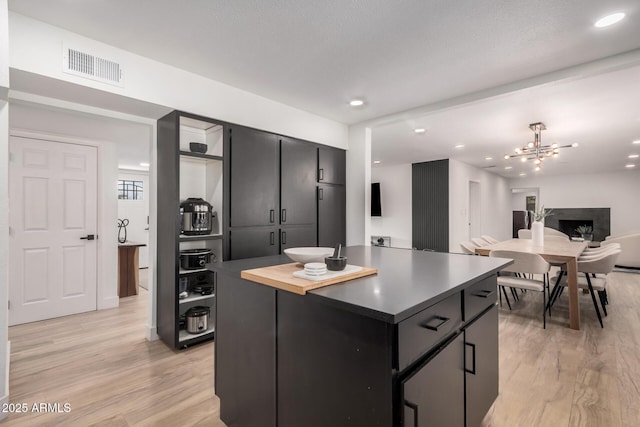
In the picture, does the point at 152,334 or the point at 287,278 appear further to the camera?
the point at 152,334

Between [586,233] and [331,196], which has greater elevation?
[331,196]

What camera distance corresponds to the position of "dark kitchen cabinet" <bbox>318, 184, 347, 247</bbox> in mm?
3961

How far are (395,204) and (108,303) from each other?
635cm

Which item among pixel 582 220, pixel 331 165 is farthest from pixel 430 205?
pixel 582 220

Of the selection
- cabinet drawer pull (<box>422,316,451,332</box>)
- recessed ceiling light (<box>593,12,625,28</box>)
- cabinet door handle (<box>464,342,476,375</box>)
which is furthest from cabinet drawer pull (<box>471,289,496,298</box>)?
recessed ceiling light (<box>593,12,625,28</box>)

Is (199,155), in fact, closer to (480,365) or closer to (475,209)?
(480,365)

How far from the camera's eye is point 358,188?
4.27 metres

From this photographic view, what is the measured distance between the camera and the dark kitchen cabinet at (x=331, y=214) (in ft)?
13.0

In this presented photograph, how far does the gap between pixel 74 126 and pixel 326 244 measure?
125 inches

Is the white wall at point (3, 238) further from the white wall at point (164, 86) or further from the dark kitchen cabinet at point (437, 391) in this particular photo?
the dark kitchen cabinet at point (437, 391)

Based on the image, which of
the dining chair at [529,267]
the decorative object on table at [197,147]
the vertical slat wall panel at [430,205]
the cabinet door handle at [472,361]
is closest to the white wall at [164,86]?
the decorative object on table at [197,147]

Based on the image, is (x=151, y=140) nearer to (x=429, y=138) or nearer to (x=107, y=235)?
(x=107, y=235)

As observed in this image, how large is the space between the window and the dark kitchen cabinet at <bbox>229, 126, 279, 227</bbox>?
17.1ft

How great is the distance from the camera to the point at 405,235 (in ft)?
26.0
